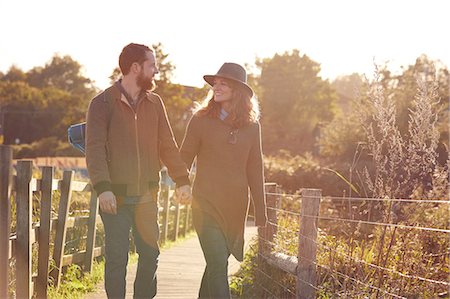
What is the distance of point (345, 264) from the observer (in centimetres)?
667

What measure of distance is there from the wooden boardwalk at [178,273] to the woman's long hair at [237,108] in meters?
2.79

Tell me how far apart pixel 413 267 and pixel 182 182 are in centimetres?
194

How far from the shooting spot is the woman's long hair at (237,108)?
5.71m

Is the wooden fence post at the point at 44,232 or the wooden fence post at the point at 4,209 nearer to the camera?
the wooden fence post at the point at 4,209

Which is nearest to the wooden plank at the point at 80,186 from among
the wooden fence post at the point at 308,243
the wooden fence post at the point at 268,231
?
the wooden fence post at the point at 268,231

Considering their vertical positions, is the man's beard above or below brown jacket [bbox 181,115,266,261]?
above

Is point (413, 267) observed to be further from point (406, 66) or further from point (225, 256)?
point (406, 66)

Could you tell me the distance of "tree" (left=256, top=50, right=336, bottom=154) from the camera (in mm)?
60219

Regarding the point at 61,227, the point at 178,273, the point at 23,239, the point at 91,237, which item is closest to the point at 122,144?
the point at 23,239

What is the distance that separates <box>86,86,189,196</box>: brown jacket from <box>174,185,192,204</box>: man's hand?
177 mm

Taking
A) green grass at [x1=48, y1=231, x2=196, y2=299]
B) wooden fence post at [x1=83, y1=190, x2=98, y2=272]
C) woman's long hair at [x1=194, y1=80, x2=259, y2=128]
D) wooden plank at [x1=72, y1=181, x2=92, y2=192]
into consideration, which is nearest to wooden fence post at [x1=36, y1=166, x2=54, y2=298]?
green grass at [x1=48, y1=231, x2=196, y2=299]

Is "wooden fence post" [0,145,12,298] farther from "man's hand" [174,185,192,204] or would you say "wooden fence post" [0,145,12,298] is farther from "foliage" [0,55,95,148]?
"foliage" [0,55,95,148]

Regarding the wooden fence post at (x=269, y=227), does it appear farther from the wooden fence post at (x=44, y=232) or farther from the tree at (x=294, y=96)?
the tree at (x=294, y=96)

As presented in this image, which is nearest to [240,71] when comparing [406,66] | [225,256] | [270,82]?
[225,256]
